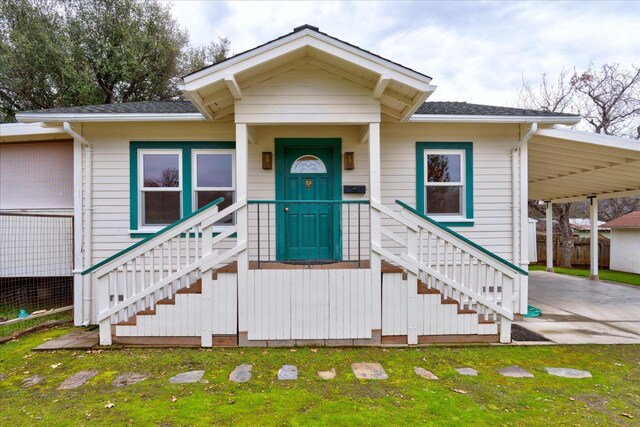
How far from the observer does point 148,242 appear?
4.21 m

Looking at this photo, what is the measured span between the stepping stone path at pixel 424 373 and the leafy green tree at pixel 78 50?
14452 millimetres

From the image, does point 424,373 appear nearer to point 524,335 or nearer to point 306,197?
point 524,335

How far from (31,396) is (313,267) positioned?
2.99 m

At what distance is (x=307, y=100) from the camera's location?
4277 millimetres

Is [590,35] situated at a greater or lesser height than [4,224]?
greater

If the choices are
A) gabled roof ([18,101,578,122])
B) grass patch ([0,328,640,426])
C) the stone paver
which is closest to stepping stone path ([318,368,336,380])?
grass patch ([0,328,640,426])

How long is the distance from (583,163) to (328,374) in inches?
255

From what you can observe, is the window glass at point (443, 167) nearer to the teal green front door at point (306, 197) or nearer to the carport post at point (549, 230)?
the teal green front door at point (306, 197)

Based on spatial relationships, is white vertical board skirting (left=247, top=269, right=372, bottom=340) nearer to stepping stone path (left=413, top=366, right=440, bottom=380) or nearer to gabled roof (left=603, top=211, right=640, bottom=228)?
stepping stone path (left=413, top=366, right=440, bottom=380)

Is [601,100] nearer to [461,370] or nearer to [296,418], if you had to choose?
[461,370]

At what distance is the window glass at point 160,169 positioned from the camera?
5426 mm

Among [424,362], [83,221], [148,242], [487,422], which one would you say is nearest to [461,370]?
[424,362]

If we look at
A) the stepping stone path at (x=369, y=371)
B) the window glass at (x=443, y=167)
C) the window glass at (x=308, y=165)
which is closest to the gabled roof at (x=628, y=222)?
the window glass at (x=443, y=167)

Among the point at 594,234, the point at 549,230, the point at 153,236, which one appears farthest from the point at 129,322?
the point at 549,230
